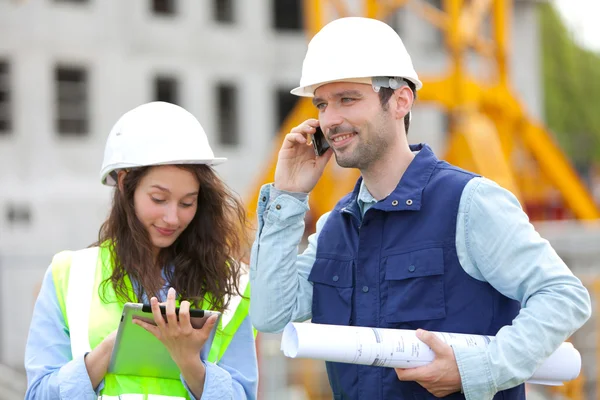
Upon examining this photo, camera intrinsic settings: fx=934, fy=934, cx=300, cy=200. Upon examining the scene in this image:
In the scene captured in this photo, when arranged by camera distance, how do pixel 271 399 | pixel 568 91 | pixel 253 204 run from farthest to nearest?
pixel 568 91 < pixel 253 204 < pixel 271 399

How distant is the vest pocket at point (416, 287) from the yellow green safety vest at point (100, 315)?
69 cm

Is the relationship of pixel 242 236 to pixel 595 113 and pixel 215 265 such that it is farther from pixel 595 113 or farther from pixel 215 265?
pixel 595 113

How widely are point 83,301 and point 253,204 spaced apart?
11933mm

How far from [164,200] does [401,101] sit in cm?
93

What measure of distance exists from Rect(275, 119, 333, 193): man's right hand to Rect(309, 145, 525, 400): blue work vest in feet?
0.65

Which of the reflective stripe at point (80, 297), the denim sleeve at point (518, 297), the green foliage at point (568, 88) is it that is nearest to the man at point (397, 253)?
the denim sleeve at point (518, 297)

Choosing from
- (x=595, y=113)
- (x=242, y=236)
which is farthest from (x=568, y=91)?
(x=242, y=236)

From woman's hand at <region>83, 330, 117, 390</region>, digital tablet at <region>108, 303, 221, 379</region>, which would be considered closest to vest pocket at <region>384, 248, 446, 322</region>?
digital tablet at <region>108, 303, 221, 379</region>

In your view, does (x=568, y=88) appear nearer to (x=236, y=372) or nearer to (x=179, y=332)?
(x=236, y=372)

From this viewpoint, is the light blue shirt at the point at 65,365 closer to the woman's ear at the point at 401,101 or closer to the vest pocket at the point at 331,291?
the vest pocket at the point at 331,291

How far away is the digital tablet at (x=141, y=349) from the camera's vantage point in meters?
3.05

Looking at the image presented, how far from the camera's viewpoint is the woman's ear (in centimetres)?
313

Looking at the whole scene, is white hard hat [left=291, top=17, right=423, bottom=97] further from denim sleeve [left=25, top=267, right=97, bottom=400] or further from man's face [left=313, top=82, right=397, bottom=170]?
denim sleeve [left=25, top=267, right=97, bottom=400]

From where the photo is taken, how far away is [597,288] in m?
9.69
